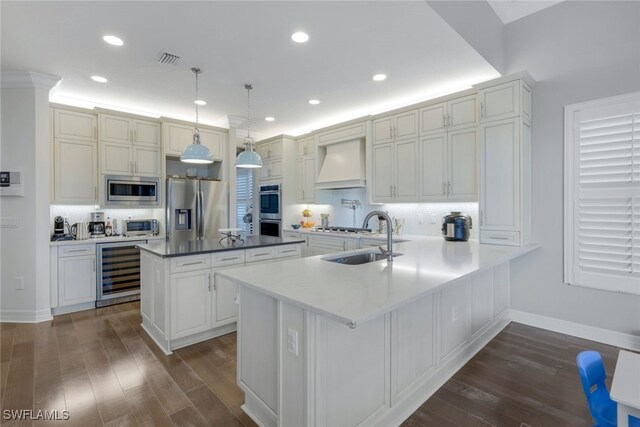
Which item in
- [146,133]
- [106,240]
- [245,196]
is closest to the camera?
[106,240]

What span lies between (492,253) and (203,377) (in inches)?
103

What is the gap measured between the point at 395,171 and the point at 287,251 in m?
1.92

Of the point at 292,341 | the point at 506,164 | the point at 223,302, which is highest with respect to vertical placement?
the point at 506,164

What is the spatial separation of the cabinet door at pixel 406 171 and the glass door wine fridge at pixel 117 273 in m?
3.73

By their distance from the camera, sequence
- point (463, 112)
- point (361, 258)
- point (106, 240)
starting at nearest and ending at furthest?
point (361, 258) → point (463, 112) → point (106, 240)

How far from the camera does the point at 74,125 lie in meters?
4.09

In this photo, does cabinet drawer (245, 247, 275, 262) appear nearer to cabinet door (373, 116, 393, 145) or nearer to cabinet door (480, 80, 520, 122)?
cabinet door (373, 116, 393, 145)

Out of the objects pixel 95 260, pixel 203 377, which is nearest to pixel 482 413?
pixel 203 377

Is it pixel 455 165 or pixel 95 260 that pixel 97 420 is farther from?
pixel 455 165

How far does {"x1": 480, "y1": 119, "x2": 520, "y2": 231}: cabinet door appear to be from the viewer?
124 inches

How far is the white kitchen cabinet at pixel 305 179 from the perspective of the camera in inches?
219

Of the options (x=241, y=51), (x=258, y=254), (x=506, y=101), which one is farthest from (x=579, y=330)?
(x=241, y=51)

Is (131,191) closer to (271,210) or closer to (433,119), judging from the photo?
(271,210)

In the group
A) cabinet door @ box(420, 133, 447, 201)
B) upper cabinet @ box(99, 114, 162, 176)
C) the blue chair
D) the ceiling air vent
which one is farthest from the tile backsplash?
the blue chair
